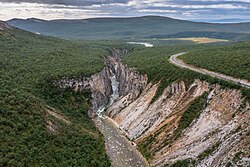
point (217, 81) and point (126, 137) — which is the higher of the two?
point (217, 81)

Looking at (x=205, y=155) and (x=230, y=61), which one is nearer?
(x=205, y=155)

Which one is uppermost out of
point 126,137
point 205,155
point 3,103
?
point 3,103

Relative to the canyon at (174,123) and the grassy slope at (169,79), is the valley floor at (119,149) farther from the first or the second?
the grassy slope at (169,79)

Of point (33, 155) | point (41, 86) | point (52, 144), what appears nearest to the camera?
point (33, 155)

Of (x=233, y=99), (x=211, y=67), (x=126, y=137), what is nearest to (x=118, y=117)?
(x=126, y=137)

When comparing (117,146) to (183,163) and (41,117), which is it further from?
(183,163)

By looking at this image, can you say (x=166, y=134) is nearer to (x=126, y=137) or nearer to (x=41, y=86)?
(x=126, y=137)
